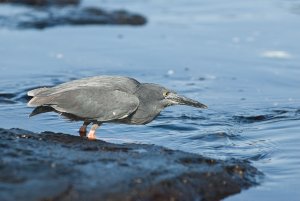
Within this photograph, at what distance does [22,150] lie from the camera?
6418mm

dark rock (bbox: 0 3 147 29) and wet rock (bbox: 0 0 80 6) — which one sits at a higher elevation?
wet rock (bbox: 0 0 80 6)

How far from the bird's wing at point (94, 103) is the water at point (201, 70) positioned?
473mm

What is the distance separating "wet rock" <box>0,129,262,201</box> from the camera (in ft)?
18.6

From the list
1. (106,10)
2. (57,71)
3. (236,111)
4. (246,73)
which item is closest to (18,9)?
(106,10)

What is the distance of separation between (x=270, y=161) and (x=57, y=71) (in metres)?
4.47

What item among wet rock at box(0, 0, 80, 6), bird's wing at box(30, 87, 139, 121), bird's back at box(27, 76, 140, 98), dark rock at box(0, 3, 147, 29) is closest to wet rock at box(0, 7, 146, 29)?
dark rock at box(0, 3, 147, 29)

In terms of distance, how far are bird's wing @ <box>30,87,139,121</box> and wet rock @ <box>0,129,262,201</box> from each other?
34cm

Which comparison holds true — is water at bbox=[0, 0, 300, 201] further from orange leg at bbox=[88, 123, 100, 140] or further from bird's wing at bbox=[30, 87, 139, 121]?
bird's wing at bbox=[30, 87, 139, 121]

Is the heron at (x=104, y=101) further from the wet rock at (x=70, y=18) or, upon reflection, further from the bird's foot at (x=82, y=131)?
the wet rock at (x=70, y=18)

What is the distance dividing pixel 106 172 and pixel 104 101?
139 cm

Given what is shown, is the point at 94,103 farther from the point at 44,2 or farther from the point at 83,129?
the point at 44,2

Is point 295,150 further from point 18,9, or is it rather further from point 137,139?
point 18,9

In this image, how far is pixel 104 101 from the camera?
729 centimetres

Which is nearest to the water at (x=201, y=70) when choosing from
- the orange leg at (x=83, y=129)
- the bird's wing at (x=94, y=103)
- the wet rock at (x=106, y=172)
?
the wet rock at (x=106, y=172)
